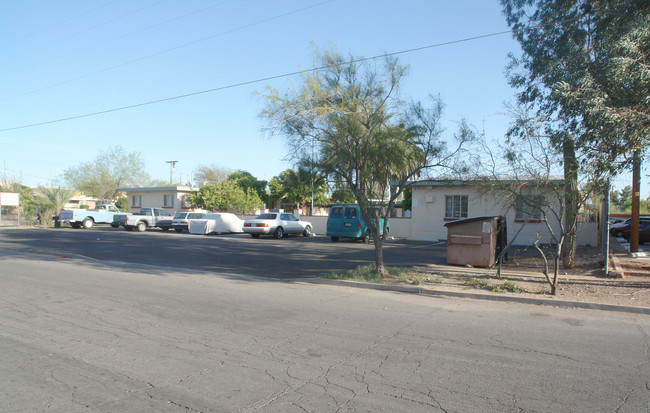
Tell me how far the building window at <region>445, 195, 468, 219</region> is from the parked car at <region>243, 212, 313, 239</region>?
9190 mm

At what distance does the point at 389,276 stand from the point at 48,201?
118ft

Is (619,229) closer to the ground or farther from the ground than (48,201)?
closer to the ground

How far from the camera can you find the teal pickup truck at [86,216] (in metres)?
34.2

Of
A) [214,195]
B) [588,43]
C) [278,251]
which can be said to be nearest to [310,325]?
[588,43]

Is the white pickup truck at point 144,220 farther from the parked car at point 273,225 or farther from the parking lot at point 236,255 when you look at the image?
the parked car at point 273,225

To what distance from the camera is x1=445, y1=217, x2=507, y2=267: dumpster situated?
13.6 metres

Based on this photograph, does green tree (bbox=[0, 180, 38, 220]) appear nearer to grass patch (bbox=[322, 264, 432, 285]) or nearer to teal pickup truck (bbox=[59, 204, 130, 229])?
teal pickup truck (bbox=[59, 204, 130, 229])

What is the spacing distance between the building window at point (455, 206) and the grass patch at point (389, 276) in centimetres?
1162

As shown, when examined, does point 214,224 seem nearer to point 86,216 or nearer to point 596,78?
point 86,216

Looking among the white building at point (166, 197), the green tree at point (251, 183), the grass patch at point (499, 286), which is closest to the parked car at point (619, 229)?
the grass patch at point (499, 286)

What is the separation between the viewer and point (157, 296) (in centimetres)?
949

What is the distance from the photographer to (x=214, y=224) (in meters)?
30.0

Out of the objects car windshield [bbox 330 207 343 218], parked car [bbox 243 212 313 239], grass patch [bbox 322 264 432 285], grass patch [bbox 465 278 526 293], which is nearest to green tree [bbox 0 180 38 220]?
parked car [bbox 243 212 313 239]

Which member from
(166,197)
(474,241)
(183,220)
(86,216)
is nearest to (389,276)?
(474,241)
